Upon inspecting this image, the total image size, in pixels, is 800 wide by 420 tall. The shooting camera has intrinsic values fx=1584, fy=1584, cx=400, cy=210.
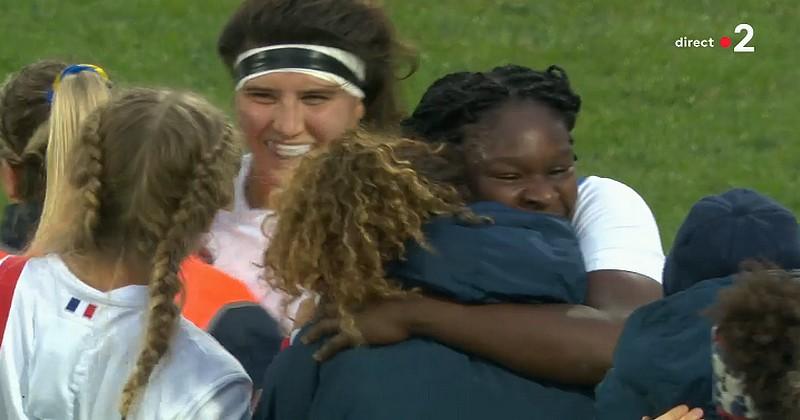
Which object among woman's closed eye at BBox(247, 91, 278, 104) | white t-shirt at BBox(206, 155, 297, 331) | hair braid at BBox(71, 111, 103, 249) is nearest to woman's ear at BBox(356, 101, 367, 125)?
woman's closed eye at BBox(247, 91, 278, 104)

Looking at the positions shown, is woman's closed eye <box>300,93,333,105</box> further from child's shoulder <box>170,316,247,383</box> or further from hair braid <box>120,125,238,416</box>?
child's shoulder <box>170,316,247,383</box>

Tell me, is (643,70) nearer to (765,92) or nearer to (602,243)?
(765,92)

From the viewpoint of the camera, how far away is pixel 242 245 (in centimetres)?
374

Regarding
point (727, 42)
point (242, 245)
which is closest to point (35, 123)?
point (242, 245)

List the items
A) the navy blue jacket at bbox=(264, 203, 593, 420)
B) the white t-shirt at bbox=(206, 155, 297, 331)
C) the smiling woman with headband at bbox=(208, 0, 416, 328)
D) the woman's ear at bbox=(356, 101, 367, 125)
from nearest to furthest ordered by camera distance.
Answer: the navy blue jacket at bbox=(264, 203, 593, 420)
the white t-shirt at bbox=(206, 155, 297, 331)
the smiling woman with headband at bbox=(208, 0, 416, 328)
the woman's ear at bbox=(356, 101, 367, 125)

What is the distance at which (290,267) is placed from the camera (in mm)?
2662

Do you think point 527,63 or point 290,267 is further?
point 527,63

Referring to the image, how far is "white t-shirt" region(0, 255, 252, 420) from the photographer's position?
279cm

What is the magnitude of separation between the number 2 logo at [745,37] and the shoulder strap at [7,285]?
10345mm

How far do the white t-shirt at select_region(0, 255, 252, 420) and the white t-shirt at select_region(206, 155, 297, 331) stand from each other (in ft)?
2.10

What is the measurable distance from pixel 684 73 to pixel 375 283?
9848 mm

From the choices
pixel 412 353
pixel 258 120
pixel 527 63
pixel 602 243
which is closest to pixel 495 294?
pixel 412 353

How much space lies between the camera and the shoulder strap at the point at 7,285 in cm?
285

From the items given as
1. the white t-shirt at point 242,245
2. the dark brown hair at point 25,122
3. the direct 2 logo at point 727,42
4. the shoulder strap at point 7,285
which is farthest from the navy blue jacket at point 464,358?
the direct 2 logo at point 727,42
